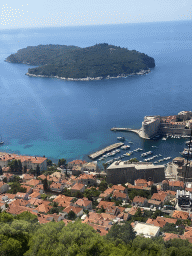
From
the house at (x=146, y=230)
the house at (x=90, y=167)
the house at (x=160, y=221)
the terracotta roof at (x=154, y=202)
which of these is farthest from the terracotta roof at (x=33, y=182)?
the house at (x=146, y=230)

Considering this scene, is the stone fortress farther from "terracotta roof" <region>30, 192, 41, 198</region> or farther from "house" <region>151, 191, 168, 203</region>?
"terracotta roof" <region>30, 192, 41, 198</region>

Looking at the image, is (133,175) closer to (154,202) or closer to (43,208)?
(154,202)

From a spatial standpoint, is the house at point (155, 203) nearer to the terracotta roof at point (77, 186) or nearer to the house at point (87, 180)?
the terracotta roof at point (77, 186)

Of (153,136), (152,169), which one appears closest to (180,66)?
(153,136)

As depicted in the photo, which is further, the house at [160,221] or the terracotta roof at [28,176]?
the terracotta roof at [28,176]

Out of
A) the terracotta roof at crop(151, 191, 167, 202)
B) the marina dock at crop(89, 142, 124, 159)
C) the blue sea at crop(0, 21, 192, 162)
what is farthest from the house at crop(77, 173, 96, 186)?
the blue sea at crop(0, 21, 192, 162)
